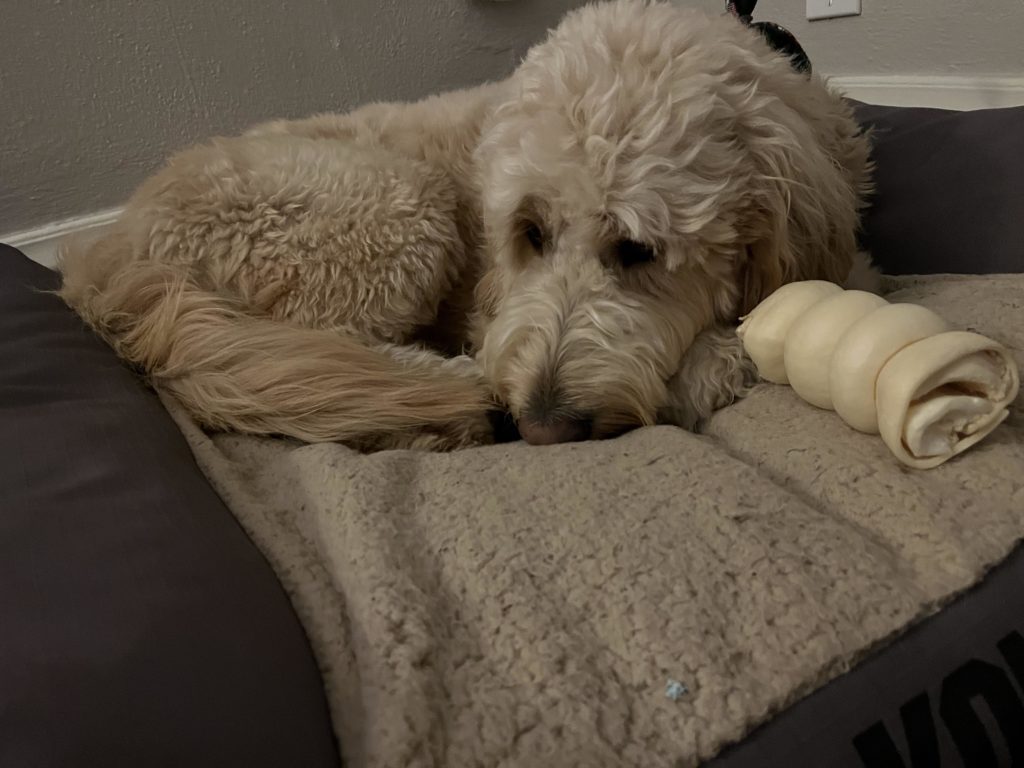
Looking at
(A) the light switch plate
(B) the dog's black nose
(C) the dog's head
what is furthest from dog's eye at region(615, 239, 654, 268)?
(A) the light switch plate

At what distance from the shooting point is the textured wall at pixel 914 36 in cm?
183

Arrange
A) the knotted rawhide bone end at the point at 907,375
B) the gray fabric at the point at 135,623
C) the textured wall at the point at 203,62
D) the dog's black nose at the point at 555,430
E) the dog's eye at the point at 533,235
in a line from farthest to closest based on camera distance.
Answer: the textured wall at the point at 203,62
the dog's eye at the point at 533,235
the dog's black nose at the point at 555,430
the knotted rawhide bone end at the point at 907,375
the gray fabric at the point at 135,623

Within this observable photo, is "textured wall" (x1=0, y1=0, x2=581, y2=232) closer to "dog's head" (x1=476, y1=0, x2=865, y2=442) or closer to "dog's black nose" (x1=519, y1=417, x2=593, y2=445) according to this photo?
"dog's head" (x1=476, y1=0, x2=865, y2=442)

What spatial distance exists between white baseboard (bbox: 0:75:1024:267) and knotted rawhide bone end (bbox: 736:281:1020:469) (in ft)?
4.35

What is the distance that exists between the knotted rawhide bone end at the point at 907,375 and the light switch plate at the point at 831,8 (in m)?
1.61

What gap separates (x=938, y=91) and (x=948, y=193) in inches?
28.5

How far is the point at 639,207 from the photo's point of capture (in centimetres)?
106

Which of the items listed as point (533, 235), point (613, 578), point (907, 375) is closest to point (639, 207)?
point (533, 235)

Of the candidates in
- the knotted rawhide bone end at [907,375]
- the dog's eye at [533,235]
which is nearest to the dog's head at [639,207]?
the dog's eye at [533,235]

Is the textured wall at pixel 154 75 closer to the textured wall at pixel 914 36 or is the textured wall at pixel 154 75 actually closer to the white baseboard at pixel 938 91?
the textured wall at pixel 914 36

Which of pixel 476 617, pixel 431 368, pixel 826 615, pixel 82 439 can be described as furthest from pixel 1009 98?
pixel 82 439

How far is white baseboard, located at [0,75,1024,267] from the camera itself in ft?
6.13

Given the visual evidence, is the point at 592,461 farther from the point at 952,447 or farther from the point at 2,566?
the point at 2,566

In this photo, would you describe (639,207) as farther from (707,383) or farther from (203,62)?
(203,62)
